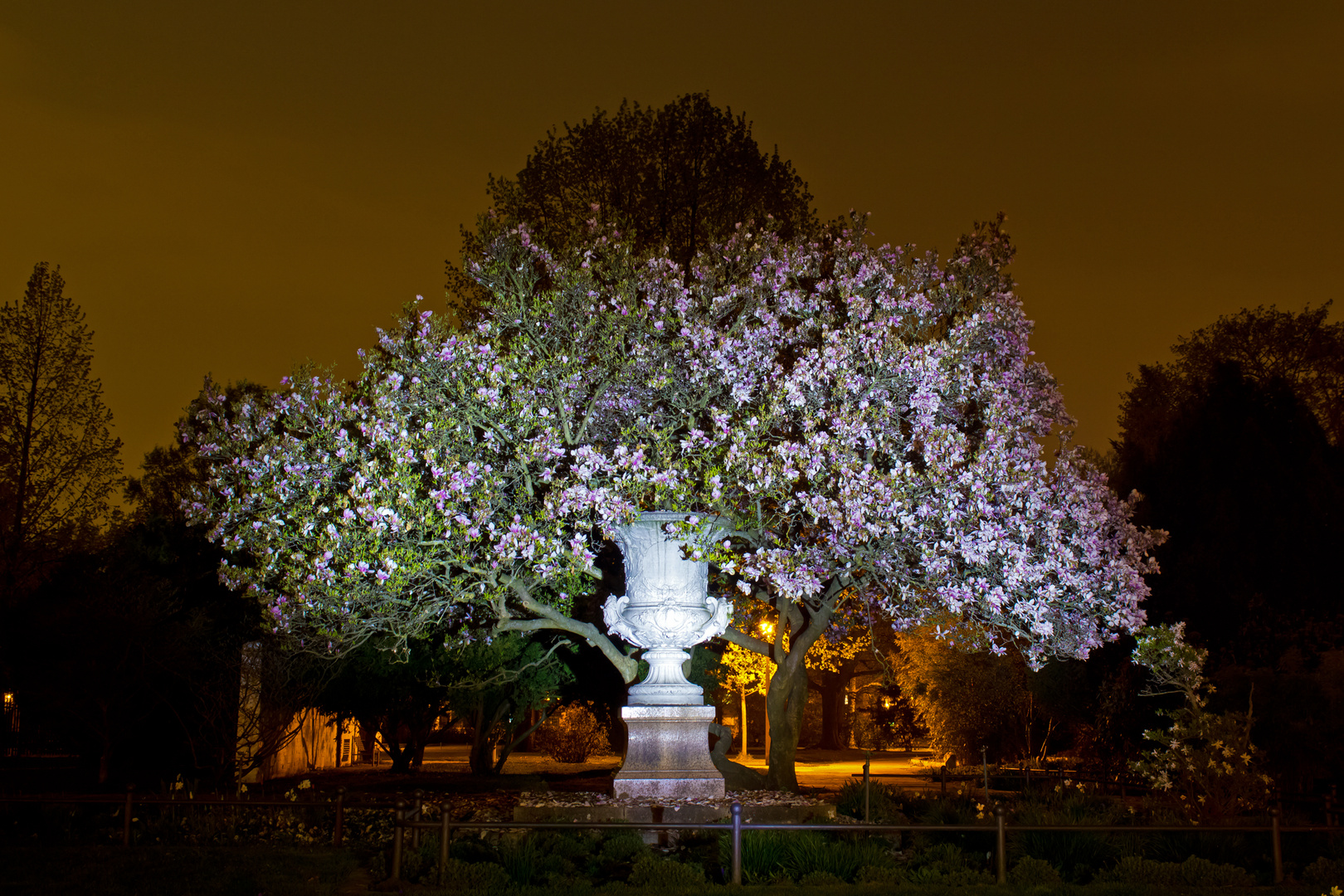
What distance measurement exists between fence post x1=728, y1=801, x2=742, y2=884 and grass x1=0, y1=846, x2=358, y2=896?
3.35 metres

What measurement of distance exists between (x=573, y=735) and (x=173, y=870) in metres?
27.7

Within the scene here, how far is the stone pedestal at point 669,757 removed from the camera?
43.9 ft

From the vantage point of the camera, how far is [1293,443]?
23656 mm

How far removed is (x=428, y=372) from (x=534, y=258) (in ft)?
10.4

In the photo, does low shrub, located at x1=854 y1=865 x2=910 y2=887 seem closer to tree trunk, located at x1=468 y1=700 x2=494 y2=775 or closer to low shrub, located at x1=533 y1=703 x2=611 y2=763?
tree trunk, located at x1=468 y1=700 x2=494 y2=775

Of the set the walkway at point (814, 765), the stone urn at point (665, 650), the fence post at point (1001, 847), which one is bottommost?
the walkway at point (814, 765)

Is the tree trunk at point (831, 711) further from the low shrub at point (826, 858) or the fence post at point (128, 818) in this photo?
the fence post at point (128, 818)

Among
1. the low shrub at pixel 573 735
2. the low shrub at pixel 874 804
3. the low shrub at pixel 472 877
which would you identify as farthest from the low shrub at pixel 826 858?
the low shrub at pixel 573 735

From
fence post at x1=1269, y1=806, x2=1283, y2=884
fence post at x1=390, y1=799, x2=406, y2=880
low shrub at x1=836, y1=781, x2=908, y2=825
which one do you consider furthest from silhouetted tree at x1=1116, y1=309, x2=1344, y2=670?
fence post at x1=390, y1=799, x2=406, y2=880

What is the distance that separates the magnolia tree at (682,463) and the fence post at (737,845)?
4371mm

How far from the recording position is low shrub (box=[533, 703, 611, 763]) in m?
37.0

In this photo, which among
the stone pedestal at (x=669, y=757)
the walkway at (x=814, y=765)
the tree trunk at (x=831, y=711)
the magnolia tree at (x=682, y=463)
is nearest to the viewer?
the stone pedestal at (x=669, y=757)

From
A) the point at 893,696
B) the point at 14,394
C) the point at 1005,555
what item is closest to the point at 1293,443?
the point at 1005,555

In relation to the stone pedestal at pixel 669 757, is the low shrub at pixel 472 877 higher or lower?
lower
